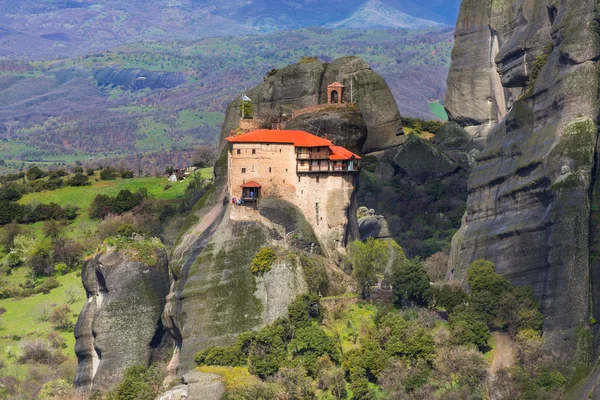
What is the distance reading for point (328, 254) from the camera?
320 ft

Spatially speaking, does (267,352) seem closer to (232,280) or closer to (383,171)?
(232,280)

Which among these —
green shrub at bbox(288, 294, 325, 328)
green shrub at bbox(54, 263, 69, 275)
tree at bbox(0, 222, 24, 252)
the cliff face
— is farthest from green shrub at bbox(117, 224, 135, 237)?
green shrub at bbox(288, 294, 325, 328)

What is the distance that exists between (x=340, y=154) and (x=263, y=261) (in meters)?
11.1

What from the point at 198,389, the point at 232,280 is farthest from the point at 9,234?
the point at 198,389

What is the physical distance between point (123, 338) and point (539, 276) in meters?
26.7

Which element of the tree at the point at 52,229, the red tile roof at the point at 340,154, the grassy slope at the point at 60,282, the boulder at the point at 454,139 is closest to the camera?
the red tile roof at the point at 340,154

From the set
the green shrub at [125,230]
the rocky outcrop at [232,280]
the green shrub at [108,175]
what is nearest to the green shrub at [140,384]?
the rocky outcrop at [232,280]

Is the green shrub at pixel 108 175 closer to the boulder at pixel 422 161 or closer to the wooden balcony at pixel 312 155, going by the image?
the boulder at pixel 422 161

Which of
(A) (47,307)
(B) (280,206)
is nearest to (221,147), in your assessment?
(A) (47,307)

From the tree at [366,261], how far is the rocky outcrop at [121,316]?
12.4m

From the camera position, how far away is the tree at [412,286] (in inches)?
3644

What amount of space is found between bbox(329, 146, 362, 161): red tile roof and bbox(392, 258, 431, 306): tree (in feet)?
31.4

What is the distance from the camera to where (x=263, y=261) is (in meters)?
92.6

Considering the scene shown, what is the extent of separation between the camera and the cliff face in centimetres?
8750
